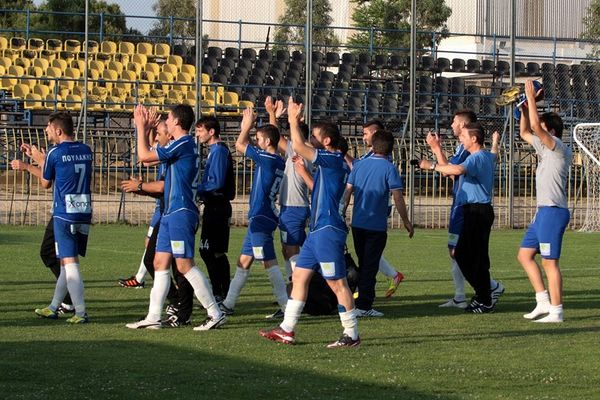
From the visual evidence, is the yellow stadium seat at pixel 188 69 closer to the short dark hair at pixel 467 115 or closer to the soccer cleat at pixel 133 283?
the soccer cleat at pixel 133 283

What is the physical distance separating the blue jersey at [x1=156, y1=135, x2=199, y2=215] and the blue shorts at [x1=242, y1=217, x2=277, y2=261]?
4.40 feet

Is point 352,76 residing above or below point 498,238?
above

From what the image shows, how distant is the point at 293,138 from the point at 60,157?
8.92 feet

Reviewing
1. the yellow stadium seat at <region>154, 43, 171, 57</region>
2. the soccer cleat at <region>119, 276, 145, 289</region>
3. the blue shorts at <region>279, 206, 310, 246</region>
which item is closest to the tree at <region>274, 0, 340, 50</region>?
the yellow stadium seat at <region>154, 43, 171, 57</region>

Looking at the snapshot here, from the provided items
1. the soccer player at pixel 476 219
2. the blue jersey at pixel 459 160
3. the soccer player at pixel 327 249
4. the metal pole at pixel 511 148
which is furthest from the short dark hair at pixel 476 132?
the metal pole at pixel 511 148

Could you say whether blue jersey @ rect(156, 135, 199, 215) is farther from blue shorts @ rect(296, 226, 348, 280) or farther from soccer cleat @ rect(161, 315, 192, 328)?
blue shorts @ rect(296, 226, 348, 280)

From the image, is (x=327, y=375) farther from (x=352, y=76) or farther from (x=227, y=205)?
(x=352, y=76)

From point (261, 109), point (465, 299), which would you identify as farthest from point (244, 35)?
point (465, 299)

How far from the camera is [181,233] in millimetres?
10828

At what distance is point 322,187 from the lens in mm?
10141

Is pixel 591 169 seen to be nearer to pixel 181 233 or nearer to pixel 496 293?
pixel 496 293

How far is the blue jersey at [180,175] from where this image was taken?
35.5ft

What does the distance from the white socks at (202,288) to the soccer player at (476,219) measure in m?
3.11

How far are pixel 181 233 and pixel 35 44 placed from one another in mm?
26645
